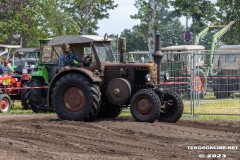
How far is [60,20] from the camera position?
41.4 m

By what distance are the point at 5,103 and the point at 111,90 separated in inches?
260

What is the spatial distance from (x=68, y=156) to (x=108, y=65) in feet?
20.1

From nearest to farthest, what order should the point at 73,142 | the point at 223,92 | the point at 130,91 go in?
the point at 73,142 < the point at 130,91 < the point at 223,92

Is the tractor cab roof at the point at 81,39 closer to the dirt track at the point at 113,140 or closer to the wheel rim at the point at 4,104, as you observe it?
the dirt track at the point at 113,140

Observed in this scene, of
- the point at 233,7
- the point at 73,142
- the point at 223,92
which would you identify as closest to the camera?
the point at 73,142

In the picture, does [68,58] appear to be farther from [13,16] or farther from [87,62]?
[13,16]

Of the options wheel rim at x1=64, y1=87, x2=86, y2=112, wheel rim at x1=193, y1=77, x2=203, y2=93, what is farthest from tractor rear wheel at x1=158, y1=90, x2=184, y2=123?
wheel rim at x1=193, y1=77, x2=203, y2=93

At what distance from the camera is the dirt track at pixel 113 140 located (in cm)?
966

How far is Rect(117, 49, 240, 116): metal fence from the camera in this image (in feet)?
57.0

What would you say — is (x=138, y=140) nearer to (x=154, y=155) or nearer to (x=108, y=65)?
(x=154, y=155)

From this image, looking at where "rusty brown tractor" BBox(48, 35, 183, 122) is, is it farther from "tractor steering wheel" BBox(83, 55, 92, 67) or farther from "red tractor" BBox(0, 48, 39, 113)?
"red tractor" BBox(0, 48, 39, 113)

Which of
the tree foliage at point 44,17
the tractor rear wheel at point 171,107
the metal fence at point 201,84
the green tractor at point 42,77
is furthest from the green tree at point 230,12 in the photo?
the tractor rear wheel at point 171,107

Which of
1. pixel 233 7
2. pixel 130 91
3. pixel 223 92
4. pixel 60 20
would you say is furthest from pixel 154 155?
pixel 60 20

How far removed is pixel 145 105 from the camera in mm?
14367
